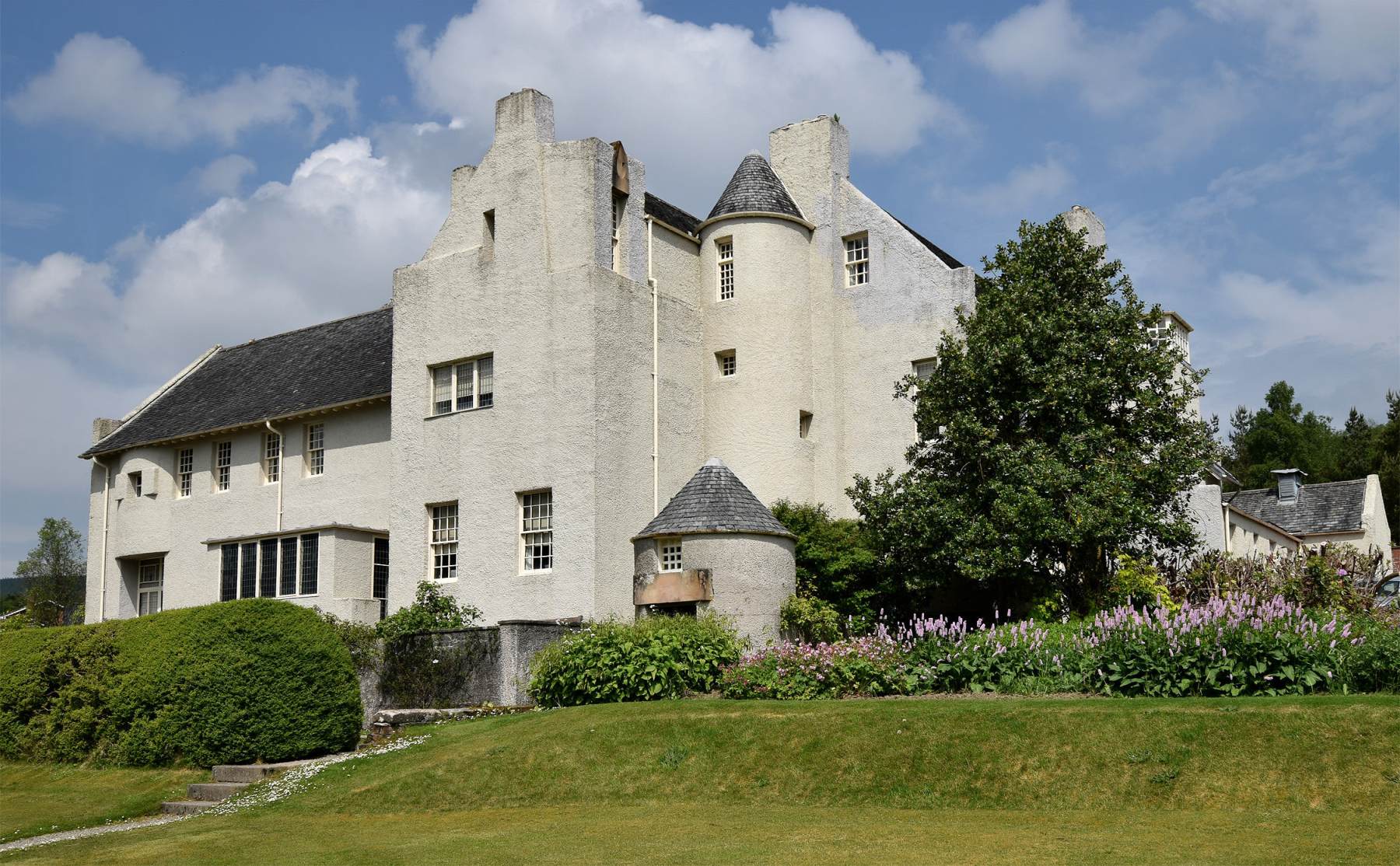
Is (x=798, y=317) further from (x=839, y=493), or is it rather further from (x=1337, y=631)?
(x=1337, y=631)

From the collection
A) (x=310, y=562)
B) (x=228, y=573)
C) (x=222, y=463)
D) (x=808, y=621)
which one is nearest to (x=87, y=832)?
(x=808, y=621)

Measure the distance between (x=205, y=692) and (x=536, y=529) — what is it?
9.74 metres

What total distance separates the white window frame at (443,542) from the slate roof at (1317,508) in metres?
36.4

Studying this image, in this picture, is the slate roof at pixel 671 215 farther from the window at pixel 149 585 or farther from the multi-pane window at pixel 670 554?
the window at pixel 149 585

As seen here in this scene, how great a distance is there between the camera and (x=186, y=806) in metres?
19.5

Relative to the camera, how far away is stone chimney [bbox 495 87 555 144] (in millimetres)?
31547

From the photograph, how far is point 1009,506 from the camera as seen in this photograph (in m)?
25.0

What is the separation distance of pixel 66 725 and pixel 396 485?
1048 centimetres

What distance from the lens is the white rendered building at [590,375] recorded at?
2977cm

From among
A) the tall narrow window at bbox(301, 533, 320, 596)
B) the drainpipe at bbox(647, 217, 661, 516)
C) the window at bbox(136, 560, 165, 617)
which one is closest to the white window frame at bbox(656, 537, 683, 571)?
the drainpipe at bbox(647, 217, 661, 516)

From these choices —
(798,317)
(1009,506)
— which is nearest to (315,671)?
(1009,506)

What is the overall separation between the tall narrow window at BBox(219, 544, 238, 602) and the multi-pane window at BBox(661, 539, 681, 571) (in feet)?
48.0

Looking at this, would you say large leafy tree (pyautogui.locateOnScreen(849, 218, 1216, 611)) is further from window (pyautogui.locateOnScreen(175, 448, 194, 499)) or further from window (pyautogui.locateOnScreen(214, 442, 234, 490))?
window (pyautogui.locateOnScreen(175, 448, 194, 499))

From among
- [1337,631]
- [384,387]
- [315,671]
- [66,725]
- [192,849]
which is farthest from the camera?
[384,387]
